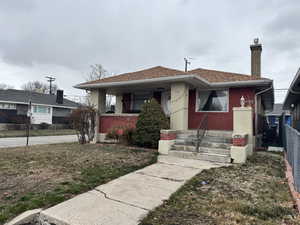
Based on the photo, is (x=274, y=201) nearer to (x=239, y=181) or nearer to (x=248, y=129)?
(x=239, y=181)

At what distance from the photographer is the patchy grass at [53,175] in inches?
123

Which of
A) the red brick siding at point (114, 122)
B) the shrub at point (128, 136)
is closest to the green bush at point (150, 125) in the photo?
the shrub at point (128, 136)

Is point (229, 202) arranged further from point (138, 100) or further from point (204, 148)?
point (138, 100)

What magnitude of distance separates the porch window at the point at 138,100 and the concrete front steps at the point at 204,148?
176 inches

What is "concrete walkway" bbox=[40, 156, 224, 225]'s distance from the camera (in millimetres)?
2578

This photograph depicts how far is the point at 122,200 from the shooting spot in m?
3.16

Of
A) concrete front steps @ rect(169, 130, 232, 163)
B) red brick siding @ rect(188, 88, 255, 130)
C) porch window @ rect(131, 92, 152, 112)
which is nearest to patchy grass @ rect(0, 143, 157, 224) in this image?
concrete front steps @ rect(169, 130, 232, 163)

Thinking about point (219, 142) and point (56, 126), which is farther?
point (56, 126)

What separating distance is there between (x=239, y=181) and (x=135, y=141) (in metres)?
4.40

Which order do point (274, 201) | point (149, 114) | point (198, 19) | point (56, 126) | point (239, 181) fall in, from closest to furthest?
point (274, 201) < point (239, 181) < point (149, 114) < point (198, 19) < point (56, 126)

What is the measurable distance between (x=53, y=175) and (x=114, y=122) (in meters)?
5.14

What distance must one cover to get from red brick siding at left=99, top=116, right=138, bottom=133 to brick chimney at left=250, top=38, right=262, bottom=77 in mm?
7493

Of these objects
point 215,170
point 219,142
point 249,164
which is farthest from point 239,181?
point 219,142

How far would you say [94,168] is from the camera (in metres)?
4.93
